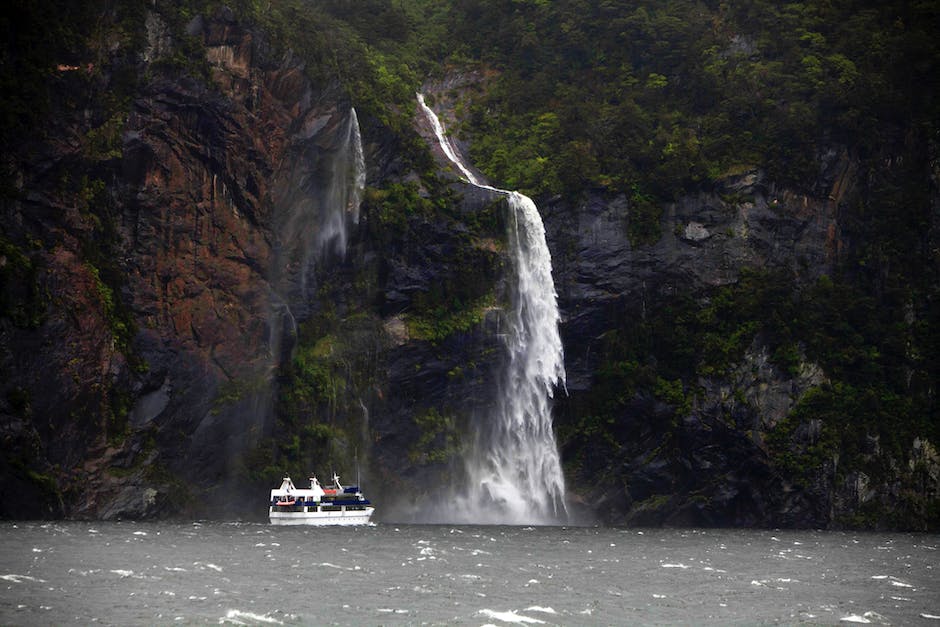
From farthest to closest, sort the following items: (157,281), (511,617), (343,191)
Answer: (343,191)
(157,281)
(511,617)

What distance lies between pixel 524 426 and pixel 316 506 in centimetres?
1714

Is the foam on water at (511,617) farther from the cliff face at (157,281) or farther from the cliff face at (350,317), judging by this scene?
the cliff face at (350,317)

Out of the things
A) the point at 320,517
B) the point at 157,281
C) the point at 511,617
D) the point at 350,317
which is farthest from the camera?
the point at 350,317

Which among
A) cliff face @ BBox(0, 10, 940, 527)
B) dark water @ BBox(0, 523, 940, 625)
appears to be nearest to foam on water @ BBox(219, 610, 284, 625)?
dark water @ BBox(0, 523, 940, 625)

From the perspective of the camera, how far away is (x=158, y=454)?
7606cm

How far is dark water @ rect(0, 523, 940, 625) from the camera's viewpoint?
38.3 m

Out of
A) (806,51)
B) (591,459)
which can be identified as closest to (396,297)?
(591,459)

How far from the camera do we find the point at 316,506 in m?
78.8

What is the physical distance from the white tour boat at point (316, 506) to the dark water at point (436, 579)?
7344mm

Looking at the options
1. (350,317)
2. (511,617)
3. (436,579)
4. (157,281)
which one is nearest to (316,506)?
(350,317)

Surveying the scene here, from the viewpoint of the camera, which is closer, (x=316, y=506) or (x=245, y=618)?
(x=245, y=618)

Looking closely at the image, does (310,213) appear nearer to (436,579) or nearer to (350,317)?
(350,317)

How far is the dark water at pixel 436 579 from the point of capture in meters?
38.3

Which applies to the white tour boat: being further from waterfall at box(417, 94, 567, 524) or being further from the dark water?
waterfall at box(417, 94, 567, 524)
